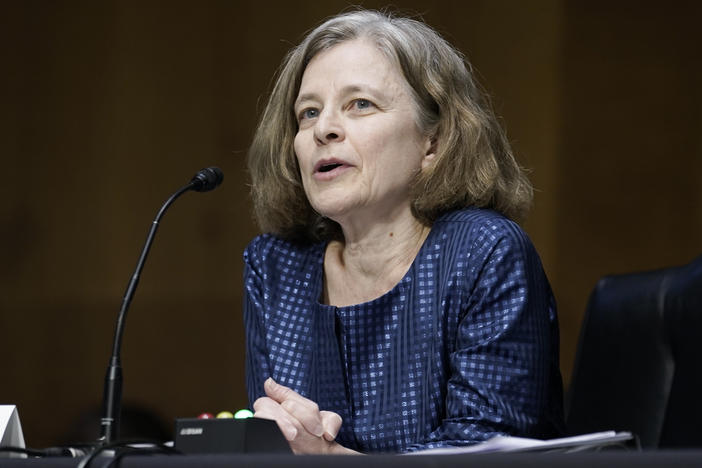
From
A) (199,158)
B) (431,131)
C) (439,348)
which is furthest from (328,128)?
(199,158)

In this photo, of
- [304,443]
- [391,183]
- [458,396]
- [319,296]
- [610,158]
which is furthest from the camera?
[610,158]

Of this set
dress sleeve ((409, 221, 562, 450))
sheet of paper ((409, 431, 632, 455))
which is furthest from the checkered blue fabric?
sheet of paper ((409, 431, 632, 455))

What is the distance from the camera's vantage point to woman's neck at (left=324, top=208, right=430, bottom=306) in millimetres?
1789

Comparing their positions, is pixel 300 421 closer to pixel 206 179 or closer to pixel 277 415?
pixel 277 415

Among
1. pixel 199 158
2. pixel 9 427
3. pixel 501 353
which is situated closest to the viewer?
pixel 9 427

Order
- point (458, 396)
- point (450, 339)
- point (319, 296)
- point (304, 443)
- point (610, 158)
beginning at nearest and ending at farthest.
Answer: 1. point (304, 443)
2. point (458, 396)
3. point (450, 339)
4. point (319, 296)
5. point (610, 158)

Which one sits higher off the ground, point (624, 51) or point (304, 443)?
point (624, 51)

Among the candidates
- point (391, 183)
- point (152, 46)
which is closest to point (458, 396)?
point (391, 183)

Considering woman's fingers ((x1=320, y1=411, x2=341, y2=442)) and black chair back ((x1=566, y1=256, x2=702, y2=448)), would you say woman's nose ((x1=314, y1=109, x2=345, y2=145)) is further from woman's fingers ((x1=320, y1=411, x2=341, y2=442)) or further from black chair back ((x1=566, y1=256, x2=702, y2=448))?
black chair back ((x1=566, y1=256, x2=702, y2=448))

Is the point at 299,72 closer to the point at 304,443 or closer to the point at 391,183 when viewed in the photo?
the point at 391,183

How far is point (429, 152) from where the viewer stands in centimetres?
182

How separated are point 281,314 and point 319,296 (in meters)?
0.08

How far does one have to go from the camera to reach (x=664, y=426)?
5.80 ft

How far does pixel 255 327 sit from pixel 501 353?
0.56 meters
